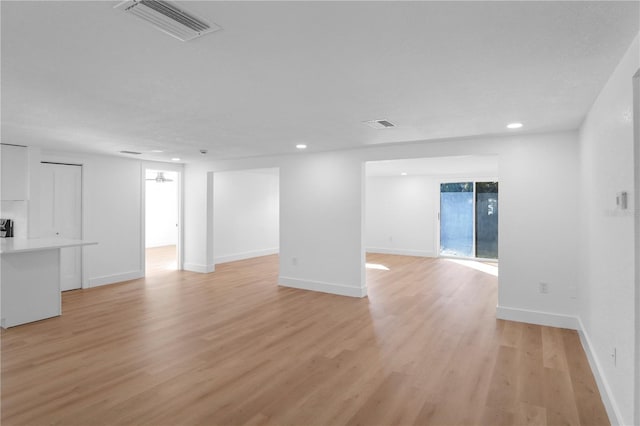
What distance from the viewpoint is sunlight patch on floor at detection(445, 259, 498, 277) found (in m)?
7.78

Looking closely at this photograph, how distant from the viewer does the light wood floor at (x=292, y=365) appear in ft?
8.21

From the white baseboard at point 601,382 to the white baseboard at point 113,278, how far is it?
704 cm

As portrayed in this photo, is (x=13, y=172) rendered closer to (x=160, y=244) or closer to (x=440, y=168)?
(x=160, y=244)

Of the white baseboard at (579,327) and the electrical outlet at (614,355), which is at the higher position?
the electrical outlet at (614,355)

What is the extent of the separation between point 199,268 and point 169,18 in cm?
670

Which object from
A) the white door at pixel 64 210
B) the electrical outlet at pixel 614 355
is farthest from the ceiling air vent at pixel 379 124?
the white door at pixel 64 210

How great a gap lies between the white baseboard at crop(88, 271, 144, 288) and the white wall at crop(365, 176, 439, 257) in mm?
6380

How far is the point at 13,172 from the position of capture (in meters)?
5.27

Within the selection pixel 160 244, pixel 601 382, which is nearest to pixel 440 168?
pixel 601 382

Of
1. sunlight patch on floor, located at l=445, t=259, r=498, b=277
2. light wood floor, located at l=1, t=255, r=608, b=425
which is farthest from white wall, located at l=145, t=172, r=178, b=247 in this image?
→ sunlight patch on floor, located at l=445, t=259, r=498, b=277

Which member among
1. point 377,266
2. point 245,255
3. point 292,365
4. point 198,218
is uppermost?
point 198,218

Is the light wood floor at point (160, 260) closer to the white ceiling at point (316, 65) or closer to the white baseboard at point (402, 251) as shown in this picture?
the white ceiling at point (316, 65)

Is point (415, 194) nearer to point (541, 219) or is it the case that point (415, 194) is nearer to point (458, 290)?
point (458, 290)

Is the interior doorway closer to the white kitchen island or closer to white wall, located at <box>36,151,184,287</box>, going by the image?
white wall, located at <box>36,151,184,287</box>
